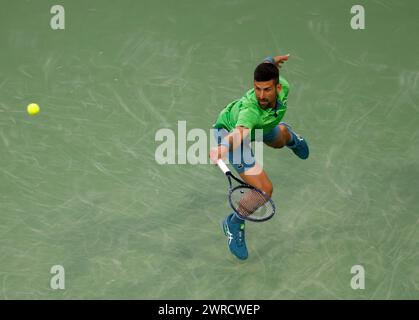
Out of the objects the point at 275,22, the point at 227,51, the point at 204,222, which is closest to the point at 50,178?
the point at 204,222

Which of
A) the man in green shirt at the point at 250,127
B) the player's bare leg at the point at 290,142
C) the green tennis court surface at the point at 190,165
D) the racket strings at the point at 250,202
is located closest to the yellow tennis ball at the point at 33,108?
the green tennis court surface at the point at 190,165

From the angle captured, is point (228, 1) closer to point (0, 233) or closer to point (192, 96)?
point (192, 96)

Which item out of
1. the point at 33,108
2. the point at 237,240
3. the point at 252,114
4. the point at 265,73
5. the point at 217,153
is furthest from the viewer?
the point at 33,108

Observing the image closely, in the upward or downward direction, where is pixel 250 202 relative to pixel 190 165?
downward

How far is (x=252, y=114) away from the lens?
973 cm

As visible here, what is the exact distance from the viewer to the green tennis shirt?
9711mm

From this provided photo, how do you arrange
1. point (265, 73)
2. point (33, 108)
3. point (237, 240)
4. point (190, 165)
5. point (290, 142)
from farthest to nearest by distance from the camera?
point (33, 108)
point (190, 165)
point (290, 142)
point (237, 240)
point (265, 73)

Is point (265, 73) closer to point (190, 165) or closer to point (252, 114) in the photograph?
point (252, 114)

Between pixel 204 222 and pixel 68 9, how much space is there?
4521 millimetres

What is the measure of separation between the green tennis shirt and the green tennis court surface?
113 centimetres

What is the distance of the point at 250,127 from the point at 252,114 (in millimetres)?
163

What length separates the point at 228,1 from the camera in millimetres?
13953

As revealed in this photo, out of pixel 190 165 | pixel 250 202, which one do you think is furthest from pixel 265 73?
pixel 190 165

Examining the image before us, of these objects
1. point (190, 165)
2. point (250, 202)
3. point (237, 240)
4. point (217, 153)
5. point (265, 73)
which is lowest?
point (237, 240)
